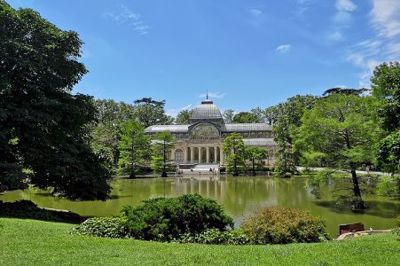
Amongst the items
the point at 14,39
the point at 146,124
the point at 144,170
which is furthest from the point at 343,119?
the point at 146,124

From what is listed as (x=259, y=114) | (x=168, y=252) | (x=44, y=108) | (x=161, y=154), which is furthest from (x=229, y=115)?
(x=168, y=252)

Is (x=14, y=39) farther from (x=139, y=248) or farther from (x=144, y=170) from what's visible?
(x=144, y=170)

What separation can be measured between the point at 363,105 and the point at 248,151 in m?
31.1

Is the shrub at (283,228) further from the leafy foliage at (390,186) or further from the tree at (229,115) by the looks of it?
the tree at (229,115)

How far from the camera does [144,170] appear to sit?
5706 centimetres

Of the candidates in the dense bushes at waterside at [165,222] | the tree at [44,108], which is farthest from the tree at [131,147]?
the dense bushes at waterside at [165,222]

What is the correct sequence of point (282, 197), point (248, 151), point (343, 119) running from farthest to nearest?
point (248, 151), point (282, 197), point (343, 119)

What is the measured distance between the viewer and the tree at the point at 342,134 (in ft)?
73.1

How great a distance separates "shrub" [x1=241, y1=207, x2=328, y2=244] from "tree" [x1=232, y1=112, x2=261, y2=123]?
81.9m

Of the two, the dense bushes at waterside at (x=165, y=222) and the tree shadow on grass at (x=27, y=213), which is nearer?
the dense bushes at waterside at (x=165, y=222)

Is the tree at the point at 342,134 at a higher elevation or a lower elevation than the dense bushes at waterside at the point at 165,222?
higher

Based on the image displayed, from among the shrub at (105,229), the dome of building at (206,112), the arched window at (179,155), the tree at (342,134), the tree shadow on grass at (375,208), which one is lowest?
the tree shadow on grass at (375,208)

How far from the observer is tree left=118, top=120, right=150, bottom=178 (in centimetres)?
5156

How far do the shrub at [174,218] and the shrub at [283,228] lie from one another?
2.88 ft
